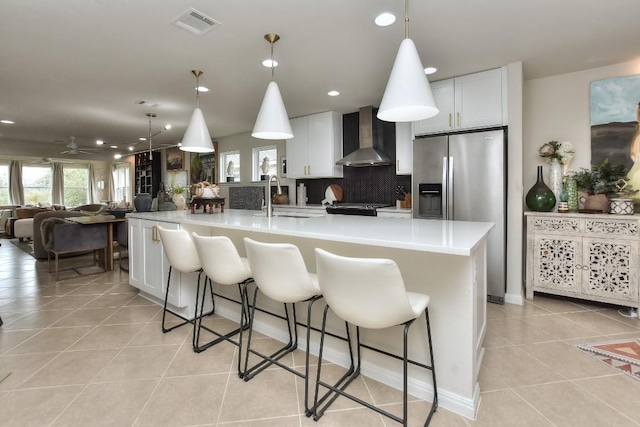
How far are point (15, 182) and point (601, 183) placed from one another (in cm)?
1233

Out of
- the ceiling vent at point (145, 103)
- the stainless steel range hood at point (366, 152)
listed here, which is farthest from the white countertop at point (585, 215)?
the ceiling vent at point (145, 103)

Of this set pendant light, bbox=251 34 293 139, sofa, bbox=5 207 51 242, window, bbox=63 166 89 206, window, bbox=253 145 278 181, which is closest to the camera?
pendant light, bbox=251 34 293 139

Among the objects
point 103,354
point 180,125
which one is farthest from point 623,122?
point 180,125

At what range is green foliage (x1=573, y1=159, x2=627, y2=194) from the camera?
3.11 meters

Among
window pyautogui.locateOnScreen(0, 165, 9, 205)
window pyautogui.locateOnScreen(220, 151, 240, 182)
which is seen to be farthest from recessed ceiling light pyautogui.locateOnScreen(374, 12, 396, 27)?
window pyautogui.locateOnScreen(0, 165, 9, 205)

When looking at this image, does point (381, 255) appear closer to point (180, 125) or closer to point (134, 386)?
point (134, 386)

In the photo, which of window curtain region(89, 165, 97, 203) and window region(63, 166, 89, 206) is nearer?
window region(63, 166, 89, 206)

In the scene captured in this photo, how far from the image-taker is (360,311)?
1.41 meters

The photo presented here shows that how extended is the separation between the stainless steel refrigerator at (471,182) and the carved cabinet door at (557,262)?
365mm

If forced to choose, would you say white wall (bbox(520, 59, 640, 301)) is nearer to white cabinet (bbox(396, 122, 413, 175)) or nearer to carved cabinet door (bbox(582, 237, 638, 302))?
carved cabinet door (bbox(582, 237, 638, 302))

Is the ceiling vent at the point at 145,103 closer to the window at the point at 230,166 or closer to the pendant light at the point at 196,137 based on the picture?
the pendant light at the point at 196,137

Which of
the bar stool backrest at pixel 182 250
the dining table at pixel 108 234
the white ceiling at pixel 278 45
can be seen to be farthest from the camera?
the dining table at pixel 108 234

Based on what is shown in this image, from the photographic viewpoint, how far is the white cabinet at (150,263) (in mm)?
2922

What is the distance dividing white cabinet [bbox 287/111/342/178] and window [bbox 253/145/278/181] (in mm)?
817
